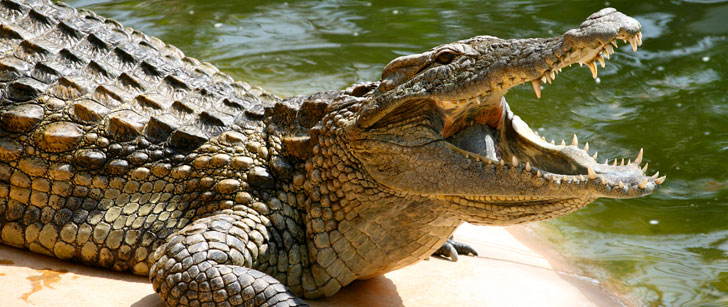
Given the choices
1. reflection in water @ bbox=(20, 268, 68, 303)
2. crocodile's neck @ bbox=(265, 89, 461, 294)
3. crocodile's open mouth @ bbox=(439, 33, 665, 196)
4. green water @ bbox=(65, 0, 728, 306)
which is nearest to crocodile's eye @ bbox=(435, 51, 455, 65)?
crocodile's open mouth @ bbox=(439, 33, 665, 196)

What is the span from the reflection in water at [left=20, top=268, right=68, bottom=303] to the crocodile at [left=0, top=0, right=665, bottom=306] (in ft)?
0.47

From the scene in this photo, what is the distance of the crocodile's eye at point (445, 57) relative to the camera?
371cm

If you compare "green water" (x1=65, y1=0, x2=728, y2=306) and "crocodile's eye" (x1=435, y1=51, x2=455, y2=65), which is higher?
"crocodile's eye" (x1=435, y1=51, x2=455, y2=65)

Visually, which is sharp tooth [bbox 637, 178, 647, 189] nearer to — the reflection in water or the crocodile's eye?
the crocodile's eye

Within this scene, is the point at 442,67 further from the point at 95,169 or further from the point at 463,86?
the point at 95,169

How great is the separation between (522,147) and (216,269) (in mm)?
1697

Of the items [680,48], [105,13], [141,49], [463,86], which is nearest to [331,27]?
[105,13]

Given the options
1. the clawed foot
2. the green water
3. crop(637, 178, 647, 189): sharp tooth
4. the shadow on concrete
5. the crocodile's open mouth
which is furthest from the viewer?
the green water

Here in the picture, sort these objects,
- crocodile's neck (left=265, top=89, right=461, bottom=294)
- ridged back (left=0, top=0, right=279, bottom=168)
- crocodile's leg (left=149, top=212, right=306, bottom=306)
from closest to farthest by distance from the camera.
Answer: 1. crocodile's leg (left=149, top=212, right=306, bottom=306)
2. crocodile's neck (left=265, top=89, right=461, bottom=294)
3. ridged back (left=0, top=0, right=279, bottom=168)

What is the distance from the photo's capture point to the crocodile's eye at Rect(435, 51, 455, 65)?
12.2 ft

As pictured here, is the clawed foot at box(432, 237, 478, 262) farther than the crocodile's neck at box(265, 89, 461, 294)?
Yes

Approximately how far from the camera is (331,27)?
9758mm

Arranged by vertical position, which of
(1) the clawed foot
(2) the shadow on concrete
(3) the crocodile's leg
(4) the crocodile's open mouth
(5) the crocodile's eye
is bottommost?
(1) the clawed foot

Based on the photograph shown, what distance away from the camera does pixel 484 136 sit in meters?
3.84
